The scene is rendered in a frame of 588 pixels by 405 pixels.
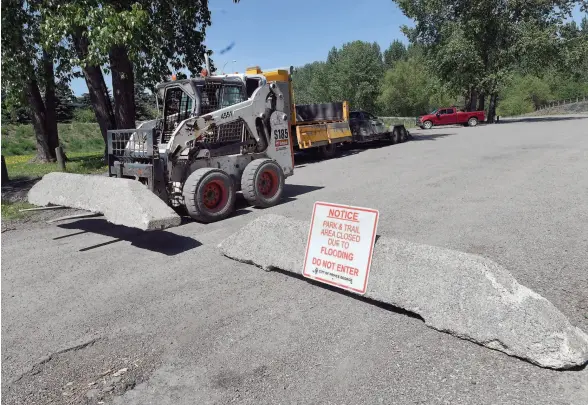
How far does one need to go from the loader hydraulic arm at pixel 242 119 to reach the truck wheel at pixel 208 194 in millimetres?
592

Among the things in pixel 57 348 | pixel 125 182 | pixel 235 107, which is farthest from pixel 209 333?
pixel 235 107

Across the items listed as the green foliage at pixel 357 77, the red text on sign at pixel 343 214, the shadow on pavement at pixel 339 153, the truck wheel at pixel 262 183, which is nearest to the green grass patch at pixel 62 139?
the shadow on pavement at pixel 339 153

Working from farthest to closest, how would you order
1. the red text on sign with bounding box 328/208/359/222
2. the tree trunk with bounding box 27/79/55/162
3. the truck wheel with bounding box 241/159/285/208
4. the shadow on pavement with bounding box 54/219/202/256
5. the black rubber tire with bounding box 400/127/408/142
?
1. the black rubber tire with bounding box 400/127/408/142
2. the tree trunk with bounding box 27/79/55/162
3. the truck wheel with bounding box 241/159/285/208
4. the shadow on pavement with bounding box 54/219/202/256
5. the red text on sign with bounding box 328/208/359/222

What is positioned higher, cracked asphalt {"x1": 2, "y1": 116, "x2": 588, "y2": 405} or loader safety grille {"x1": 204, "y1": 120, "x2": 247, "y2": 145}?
loader safety grille {"x1": 204, "y1": 120, "x2": 247, "y2": 145}

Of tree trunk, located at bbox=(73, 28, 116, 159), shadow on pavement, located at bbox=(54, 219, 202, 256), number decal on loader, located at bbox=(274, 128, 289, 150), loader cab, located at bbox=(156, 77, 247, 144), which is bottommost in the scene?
shadow on pavement, located at bbox=(54, 219, 202, 256)

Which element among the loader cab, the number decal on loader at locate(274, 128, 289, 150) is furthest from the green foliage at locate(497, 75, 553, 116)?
the loader cab

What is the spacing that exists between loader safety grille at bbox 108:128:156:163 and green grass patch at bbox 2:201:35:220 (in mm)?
2441

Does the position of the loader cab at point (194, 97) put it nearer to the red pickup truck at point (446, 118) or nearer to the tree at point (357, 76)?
the red pickup truck at point (446, 118)

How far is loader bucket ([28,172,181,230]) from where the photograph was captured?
18.3 feet

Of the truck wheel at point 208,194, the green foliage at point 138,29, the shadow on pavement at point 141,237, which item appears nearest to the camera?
the shadow on pavement at point 141,237

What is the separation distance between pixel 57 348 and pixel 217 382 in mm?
1625

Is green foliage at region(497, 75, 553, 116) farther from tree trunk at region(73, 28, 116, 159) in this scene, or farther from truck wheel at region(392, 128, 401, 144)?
tree trunk at region(73, 28, 116, 159)

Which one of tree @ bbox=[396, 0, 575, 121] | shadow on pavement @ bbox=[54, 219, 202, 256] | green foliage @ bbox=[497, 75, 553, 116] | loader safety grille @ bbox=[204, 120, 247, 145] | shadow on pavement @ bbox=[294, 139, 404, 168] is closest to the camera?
shadow on pavement @ bbox=[54, 219, 202, 256]

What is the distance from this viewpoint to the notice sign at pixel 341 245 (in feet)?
14.3
